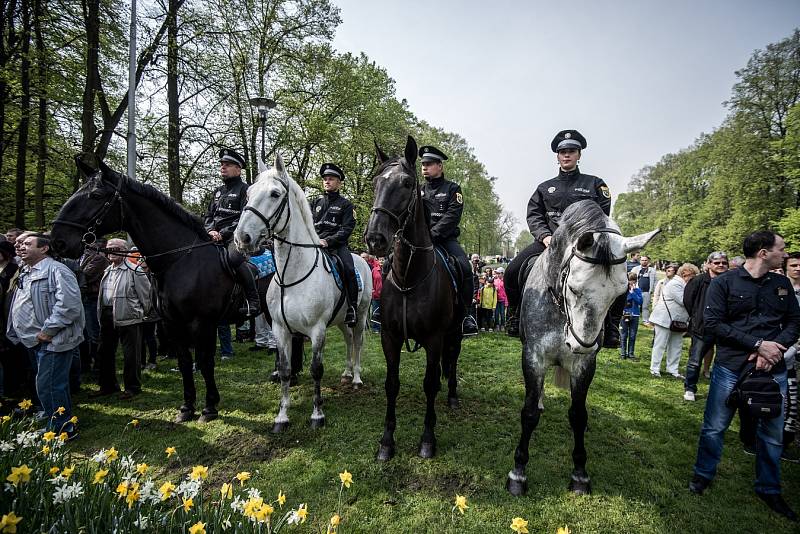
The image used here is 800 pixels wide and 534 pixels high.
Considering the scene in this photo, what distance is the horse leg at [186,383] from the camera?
4.88m

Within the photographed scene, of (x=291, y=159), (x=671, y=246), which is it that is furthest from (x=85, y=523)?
(x=671, y=246)

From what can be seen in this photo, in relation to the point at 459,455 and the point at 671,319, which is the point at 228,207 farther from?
the point at 671,319

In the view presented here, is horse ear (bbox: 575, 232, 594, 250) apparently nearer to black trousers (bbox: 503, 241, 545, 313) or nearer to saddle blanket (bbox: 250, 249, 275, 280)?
black trousers (bbox: 503, 241, 545, 313)

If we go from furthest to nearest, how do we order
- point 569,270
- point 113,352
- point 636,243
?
point 113,352, point 569,270, point 636,243

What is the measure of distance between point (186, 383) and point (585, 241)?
17.6 ft

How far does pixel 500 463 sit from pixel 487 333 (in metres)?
8.55

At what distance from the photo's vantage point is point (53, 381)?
425 centimetres

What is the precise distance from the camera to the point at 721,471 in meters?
3.98

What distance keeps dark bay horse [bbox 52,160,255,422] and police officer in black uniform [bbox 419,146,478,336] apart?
10.3 feet

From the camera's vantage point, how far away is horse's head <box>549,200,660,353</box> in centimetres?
268

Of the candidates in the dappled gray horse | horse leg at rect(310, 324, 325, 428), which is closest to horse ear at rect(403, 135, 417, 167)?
the dappled gray horse

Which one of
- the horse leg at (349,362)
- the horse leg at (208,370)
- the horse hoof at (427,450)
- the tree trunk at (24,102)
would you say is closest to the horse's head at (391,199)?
the horse hoof at (427,450)

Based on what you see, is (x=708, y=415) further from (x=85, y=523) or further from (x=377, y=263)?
(x=377, y=263)

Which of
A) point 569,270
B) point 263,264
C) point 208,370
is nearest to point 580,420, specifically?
point 569,270
